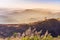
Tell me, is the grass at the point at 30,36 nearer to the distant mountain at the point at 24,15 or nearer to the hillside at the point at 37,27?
the hillside at the point at 37,27

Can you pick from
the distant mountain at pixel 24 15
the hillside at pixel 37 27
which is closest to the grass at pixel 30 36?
the hillside at pixel 37 27

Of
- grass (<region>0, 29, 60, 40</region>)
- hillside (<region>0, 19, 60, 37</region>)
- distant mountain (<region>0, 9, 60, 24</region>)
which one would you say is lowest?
grass (<region>0, 29, 60, 40</region>)

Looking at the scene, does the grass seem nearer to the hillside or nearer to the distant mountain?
the hillside

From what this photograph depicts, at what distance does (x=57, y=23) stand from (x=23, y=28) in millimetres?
354

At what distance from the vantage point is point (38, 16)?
1.18m

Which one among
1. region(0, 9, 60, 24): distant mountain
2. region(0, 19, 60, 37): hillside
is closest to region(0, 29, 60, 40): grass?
region(0, 19, 60, 37): hillside

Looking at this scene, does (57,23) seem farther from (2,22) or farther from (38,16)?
(2,22)

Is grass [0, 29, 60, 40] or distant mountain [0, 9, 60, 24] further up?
distant mountain [0, 9, 60, 24]

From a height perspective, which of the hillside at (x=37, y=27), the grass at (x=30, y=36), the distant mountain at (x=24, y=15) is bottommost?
the grass at (x=30, y=36)

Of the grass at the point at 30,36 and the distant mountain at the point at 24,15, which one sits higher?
the distant mountain at the point at 24,15

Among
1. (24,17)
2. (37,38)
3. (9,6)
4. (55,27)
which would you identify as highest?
(9,6)

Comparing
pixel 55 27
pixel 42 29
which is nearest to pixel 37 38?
pixel 42 29

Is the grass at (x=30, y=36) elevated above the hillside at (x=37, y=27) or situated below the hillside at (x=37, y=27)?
below

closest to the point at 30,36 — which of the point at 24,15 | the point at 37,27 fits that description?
the point at 37,27
